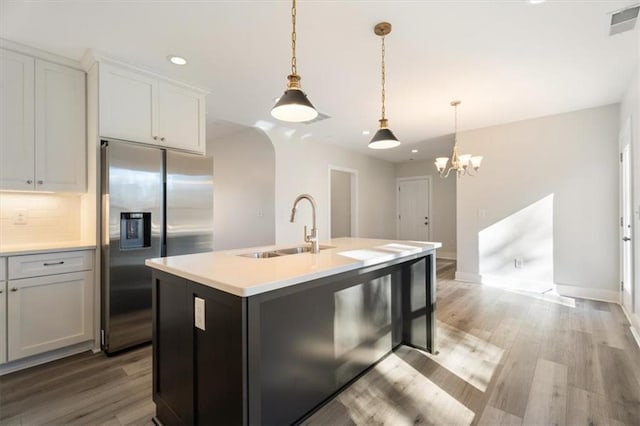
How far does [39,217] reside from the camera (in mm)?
2658

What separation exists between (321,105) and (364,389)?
3.12m

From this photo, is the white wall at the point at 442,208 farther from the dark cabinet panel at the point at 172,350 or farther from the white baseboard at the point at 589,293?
the dark cabinet panel at the point at 172,350

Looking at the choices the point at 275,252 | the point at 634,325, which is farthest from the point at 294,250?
the point at 634,325

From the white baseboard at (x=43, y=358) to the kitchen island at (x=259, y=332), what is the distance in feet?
4.53

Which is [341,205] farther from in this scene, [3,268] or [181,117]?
[3,268]

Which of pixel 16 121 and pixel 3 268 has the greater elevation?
pixel 16 121

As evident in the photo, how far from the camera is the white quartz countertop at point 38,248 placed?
7.07 feet

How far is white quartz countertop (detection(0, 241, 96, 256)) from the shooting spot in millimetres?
2154

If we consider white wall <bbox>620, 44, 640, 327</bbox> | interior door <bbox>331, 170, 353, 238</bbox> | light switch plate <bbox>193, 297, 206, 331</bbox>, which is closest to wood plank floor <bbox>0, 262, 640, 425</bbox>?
white wall <bbox>620, 44, 640, 327</bbox>

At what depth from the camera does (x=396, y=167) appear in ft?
26.7

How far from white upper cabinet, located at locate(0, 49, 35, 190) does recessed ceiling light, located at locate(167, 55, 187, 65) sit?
3.40 ft

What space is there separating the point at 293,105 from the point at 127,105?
6.27ft

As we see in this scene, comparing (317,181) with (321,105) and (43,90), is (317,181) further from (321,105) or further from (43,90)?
(43,90)

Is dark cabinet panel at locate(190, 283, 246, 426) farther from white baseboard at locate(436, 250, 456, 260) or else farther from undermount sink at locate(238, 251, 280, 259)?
white baseboard at locate(436, 250, 456, 260)
